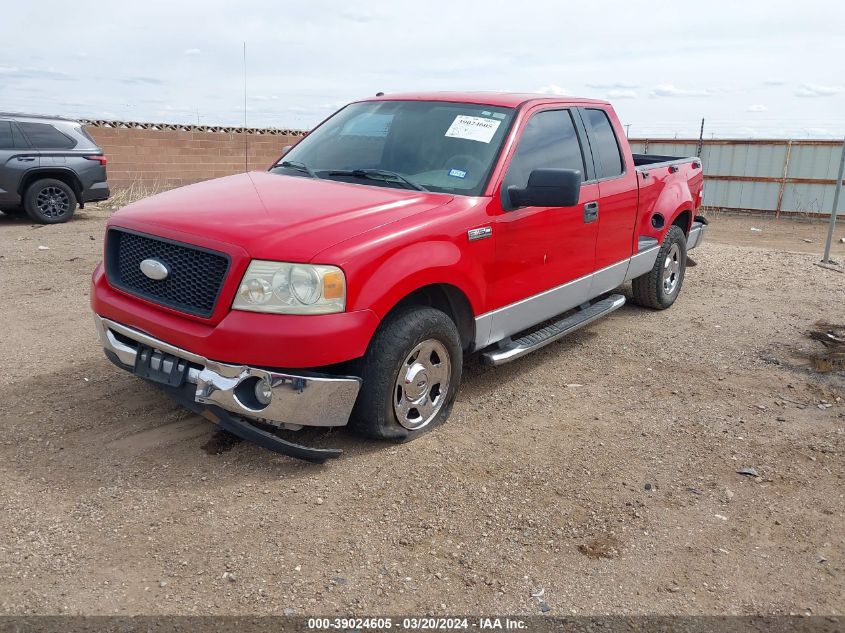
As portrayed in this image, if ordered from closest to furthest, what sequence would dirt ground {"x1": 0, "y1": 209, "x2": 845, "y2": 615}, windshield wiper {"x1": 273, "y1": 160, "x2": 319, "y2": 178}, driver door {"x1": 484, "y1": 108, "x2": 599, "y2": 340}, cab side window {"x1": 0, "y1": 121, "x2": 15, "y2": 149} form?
dirt ground {"x1": 0, "y1": 209, "x2": 845, "y2": 615}, driver door {"x1": 484, "y1": 108, "x2": 599, "y2": 340}, windshield wiper {"x1": 273, "y1": 160, "x2": 319, "y2": 178}, cab side window {"x1": 0, "y1": 121, "x2": 15, "y2": 149}

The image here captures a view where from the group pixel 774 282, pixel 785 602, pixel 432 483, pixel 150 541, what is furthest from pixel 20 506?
pixel 774 282

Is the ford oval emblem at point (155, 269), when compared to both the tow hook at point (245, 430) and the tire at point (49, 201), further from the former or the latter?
the tire at point (49, 201)

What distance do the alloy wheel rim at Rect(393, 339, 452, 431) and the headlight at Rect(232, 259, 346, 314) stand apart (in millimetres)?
653

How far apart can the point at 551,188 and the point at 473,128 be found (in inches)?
29.4

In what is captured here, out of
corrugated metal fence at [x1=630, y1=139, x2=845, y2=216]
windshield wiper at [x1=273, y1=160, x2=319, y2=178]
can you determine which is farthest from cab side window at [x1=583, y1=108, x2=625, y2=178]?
corrugated metal fence at [x1=630, y1=139, x2=845, y2=216]

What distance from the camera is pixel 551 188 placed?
401cm

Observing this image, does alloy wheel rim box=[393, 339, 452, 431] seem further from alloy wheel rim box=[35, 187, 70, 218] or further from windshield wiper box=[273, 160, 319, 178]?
alloy wheel rim box=[35, 187, 70, 218]

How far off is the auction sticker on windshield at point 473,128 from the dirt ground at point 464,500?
5.47ft

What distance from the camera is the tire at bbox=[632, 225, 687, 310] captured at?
677 cm

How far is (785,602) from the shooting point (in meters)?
2.79

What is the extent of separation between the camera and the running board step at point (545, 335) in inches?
173

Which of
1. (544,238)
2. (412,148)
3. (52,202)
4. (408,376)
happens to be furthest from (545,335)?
(52,202)

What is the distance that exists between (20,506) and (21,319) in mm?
3412

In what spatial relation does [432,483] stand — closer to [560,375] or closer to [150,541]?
[150,541]
